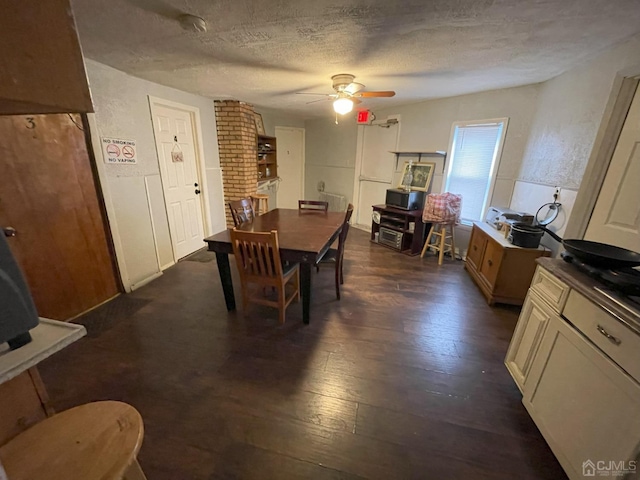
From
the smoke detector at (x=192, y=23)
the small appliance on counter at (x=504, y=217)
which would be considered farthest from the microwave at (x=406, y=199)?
the smoke detector at (x=192, y=23)

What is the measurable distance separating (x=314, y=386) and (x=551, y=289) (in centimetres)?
151

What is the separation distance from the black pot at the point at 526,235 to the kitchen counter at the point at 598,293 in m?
0.98

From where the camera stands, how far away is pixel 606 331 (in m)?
1.04

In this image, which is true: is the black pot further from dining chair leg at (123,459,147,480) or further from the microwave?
dining chair leg at (123,459,147,480)

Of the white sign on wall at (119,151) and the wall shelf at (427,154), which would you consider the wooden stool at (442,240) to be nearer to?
the wall shelf at (427,154)

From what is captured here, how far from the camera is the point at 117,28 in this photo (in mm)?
1637

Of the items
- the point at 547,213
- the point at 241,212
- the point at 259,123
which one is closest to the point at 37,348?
the point at 241,212

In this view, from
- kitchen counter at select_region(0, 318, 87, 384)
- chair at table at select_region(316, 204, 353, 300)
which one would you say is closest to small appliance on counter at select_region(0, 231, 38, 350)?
kitchen counter at select_region(0, 318, 87, 384)

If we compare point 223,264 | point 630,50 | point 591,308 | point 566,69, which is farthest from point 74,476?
point 566,69

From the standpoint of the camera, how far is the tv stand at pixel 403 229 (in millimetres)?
3846

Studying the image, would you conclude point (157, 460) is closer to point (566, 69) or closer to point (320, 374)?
point (320, 374)

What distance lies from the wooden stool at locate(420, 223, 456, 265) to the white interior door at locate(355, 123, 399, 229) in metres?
1.25

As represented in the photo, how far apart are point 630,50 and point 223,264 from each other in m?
3.39

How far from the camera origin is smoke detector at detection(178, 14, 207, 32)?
1.49m
